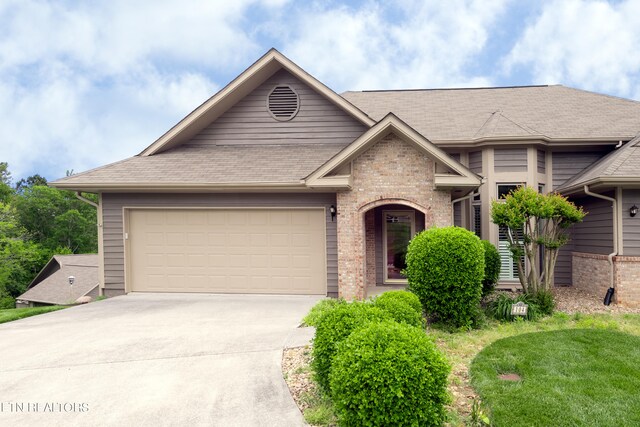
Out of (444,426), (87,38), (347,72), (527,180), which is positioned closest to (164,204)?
(444,426)

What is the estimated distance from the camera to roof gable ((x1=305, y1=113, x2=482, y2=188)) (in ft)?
27.9

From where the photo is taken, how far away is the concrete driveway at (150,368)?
4.02 meters

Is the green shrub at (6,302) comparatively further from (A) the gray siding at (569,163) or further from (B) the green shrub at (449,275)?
(A) the gray siding at (569,163)

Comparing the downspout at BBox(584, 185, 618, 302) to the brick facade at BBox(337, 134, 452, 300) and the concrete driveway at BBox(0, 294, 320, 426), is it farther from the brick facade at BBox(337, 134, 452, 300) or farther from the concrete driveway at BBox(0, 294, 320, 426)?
the concrete driveway at BBox(0, 294, 320, 426)

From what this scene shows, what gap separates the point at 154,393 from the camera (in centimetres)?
445

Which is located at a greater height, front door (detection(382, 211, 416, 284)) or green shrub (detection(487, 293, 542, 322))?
front door (detection(382, 211, 416, 284))

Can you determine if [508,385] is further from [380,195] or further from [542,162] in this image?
[542,162]

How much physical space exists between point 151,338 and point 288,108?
24.2ft

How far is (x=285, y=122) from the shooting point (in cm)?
1163

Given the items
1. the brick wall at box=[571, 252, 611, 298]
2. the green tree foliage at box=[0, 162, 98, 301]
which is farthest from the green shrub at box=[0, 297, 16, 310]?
the brick wall at box=[571, 252, 611, 298]

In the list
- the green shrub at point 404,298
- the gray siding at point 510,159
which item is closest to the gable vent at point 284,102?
the gray siding at point 510,159

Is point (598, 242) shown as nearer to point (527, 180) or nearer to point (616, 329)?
point (527, 180)

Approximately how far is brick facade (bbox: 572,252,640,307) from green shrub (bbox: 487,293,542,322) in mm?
2582

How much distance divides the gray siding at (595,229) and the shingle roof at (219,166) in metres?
6.66
